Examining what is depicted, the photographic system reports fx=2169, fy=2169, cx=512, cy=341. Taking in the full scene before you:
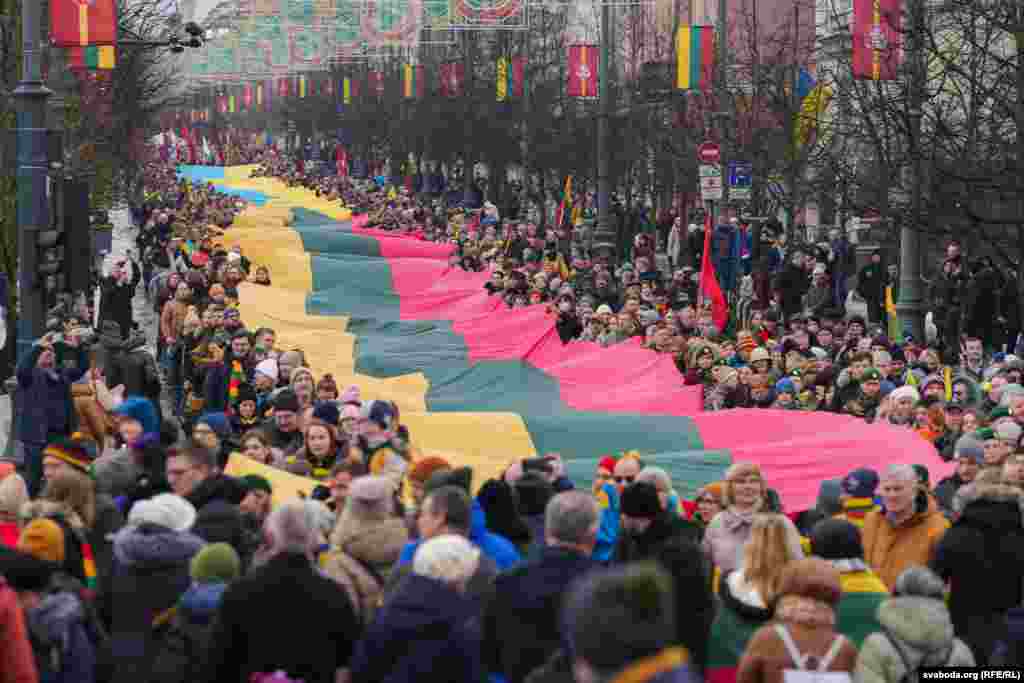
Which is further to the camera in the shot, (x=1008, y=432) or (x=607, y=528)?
(x=1008, y=432)

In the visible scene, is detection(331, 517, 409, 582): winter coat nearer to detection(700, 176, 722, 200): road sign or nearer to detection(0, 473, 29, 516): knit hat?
detection(0, 473, 29, 516): knit hat

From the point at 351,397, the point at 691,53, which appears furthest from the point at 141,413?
the point at 691,53

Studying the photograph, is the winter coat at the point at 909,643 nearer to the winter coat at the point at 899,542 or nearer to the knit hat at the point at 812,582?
the knit hat at the point at 812,582

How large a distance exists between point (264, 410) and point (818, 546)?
9248 millimetres

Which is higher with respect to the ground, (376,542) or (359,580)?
(376,542)

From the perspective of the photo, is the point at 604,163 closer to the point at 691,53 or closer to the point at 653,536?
the point at 691,53

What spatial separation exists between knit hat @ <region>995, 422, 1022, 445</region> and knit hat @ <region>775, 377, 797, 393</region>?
4329 mm

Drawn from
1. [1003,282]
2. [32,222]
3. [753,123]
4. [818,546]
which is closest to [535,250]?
[753,123]

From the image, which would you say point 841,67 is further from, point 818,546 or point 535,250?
point 818,546

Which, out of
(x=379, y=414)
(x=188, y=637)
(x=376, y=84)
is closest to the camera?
(x=188, y=637)

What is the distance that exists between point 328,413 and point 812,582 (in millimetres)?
6388

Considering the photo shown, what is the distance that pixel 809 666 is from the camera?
7594mm

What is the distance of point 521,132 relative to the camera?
2051 inches

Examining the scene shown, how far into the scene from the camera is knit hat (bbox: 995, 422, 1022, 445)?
1334 centimetres
